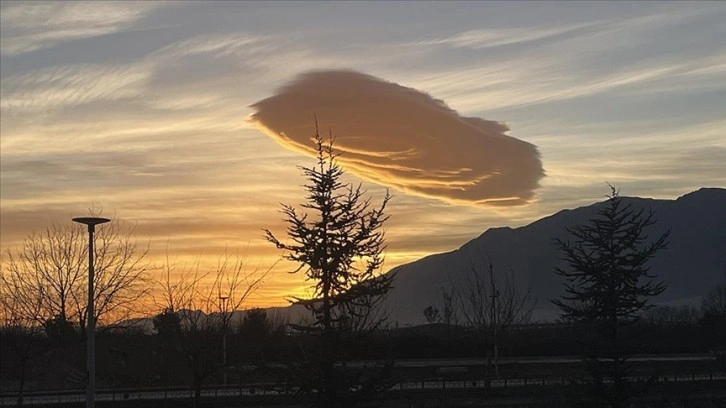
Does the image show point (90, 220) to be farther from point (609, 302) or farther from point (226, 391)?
point (226, 391)

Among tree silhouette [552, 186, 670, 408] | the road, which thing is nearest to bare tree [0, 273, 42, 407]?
the road

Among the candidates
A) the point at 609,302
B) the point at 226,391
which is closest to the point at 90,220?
the point at 609,302

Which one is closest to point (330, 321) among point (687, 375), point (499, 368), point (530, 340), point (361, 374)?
point (361, 374)

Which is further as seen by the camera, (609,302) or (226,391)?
(226,391)

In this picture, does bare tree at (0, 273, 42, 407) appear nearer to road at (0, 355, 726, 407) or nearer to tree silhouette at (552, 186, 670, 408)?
road at (0, 355, 726, 407)

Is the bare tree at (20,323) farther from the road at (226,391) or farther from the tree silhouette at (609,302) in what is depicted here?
the tree silhouette at (609,302)

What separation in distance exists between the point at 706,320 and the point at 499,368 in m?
29.7

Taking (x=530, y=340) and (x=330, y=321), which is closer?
(x=330, y=321)

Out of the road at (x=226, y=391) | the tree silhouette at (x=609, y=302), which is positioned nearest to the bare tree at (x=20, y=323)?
the road at (x=226, y=391)

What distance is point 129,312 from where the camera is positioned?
49344 mm

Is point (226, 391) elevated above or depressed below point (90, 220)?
below

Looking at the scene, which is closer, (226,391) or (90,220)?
(90,220)

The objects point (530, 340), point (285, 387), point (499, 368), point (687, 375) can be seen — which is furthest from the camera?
point (530, 340)

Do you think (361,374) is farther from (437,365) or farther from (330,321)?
(437,365)
